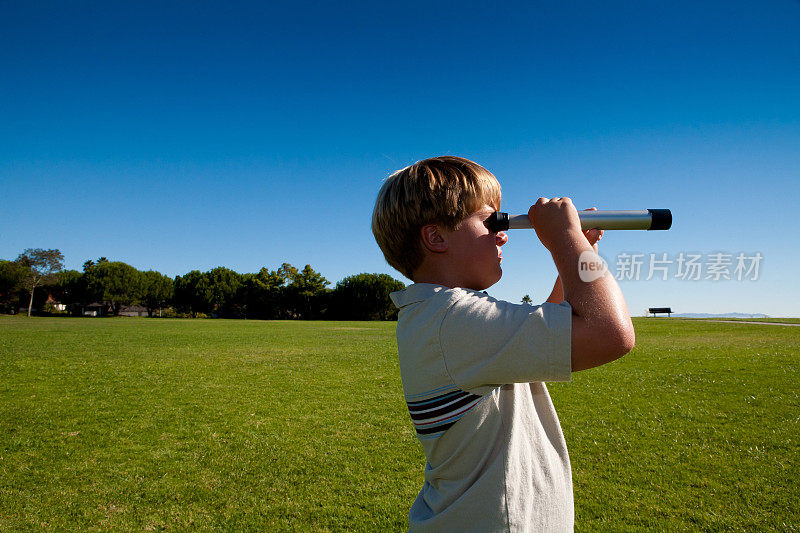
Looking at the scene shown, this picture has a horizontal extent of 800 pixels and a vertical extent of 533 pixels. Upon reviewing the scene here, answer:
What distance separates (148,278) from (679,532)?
10904cm

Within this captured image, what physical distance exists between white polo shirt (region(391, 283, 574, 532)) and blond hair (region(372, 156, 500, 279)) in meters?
0.20

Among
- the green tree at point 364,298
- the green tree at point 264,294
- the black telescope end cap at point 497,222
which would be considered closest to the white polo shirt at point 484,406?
the black telescope end cap at point 497,222

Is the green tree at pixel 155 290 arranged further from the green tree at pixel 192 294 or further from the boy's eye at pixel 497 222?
the boy's eye at pixel 497 222

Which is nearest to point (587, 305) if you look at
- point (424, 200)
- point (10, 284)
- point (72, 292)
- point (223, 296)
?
point (424, 200)

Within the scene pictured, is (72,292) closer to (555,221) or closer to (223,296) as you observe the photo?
(223,296)

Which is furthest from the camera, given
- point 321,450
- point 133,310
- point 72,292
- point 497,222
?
point 133,310

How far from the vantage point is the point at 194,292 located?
322ft

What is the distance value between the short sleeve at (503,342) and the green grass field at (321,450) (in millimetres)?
4145

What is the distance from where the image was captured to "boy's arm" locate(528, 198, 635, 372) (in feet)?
3.74

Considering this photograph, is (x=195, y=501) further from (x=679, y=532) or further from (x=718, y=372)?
(x=718, y=372)

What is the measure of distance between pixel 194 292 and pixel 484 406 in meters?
107

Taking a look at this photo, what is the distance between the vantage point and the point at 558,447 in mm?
1524

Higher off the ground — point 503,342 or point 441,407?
point 503,342

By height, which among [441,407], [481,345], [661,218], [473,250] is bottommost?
[441,407]
